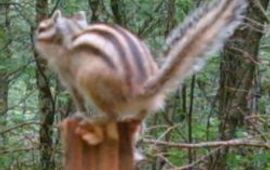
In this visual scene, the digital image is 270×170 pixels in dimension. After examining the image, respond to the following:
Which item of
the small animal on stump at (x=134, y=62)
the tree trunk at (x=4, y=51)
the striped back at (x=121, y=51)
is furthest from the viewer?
the tree trunk at (x=4, y=51)

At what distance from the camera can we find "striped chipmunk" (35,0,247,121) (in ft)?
8.46

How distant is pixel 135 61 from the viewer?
115 inches

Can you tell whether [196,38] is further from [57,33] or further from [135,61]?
[57,33]

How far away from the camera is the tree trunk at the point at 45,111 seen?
19.8 feet

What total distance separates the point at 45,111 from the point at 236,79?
1.61 m

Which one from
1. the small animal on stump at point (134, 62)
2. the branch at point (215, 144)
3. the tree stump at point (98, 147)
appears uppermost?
the small animal on stump at point (134, 62)

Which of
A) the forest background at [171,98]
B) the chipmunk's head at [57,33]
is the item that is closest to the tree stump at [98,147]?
the chipmunk's head at [57,33]

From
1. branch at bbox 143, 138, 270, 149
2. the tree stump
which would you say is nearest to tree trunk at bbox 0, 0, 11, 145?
branch at bbox 143, 138, 270, 149

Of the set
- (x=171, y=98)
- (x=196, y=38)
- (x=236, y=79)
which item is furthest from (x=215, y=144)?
(x=236, y=79)

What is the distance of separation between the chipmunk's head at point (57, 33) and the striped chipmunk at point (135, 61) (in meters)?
0.19

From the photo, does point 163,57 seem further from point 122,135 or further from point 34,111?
point 34,111

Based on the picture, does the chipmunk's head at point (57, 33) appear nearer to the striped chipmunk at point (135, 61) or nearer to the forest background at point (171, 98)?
the striped chipmunk at point (135, 61)

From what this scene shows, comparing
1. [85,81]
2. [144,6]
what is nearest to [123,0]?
[144,6]

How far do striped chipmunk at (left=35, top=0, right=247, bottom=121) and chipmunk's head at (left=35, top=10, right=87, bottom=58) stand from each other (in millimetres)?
186
